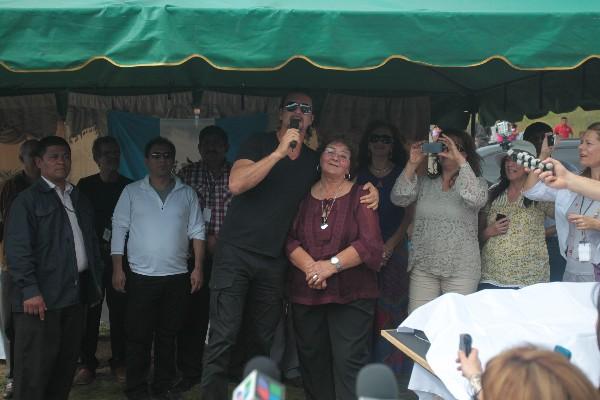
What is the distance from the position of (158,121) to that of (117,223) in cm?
253

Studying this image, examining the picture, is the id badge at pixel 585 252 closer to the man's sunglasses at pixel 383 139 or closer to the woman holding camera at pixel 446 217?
the woman holding camera at pixel 446 217

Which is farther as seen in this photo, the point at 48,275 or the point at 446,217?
the point at 446,217

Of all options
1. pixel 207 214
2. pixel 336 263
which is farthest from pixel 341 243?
pixel 207 214

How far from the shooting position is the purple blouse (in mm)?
3578

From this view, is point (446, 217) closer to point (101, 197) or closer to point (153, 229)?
point (153, 229)

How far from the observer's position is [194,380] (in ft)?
15.5

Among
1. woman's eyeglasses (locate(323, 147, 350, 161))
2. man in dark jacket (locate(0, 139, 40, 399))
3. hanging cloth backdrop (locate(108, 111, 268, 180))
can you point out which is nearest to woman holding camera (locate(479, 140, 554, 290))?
woman's eyeglasses (locate(323, 147, 350, 161))

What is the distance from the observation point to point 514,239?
391 centimetres

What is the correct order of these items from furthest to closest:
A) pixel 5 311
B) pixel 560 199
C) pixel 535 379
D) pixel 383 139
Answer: pixel 5 311
pixel 383 139
pixel 560 199
pixel 535 379

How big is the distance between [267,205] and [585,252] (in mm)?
1752

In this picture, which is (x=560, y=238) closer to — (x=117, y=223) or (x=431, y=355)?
(x=431, y=355)

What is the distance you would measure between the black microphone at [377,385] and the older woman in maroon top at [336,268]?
2.20 m

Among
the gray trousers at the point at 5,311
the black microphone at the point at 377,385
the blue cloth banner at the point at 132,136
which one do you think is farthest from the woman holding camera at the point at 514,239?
the blue cloth banner at the point at 132,136

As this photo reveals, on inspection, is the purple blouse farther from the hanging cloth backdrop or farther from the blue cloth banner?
the blue cloth banner
